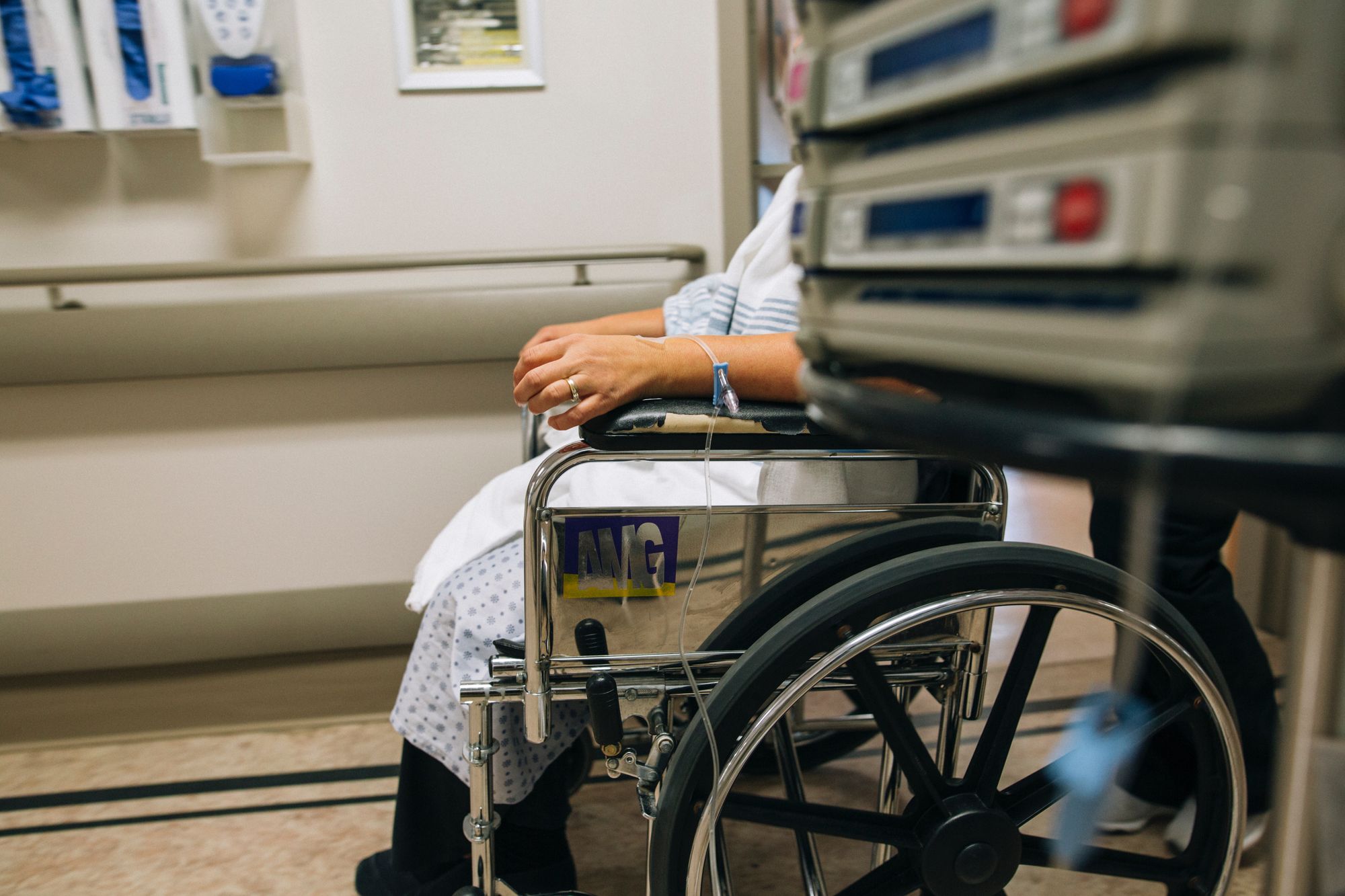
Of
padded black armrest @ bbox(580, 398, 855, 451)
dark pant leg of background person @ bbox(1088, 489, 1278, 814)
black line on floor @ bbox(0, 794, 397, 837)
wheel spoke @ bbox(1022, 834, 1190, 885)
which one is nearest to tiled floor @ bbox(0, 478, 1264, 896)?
black line on floor @ bbox(0, 794, 397, 837)

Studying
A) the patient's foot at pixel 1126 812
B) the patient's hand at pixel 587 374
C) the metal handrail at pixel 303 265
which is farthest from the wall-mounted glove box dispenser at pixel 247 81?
the patient's foot at pixel 1126 812

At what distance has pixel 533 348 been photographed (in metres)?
0.77

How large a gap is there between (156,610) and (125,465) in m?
0.27

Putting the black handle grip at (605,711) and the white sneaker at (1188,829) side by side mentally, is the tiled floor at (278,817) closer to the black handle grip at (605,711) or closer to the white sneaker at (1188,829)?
the white sneaker at (1188,829)

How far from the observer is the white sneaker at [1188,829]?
3.88ft

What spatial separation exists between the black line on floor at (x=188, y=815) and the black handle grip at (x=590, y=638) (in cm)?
81

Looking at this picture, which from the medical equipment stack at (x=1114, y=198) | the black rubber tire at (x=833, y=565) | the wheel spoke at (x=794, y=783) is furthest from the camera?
the wheel spoke at (x=794, y=783)

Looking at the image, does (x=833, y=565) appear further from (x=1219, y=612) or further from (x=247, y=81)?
(x=247, y=81)

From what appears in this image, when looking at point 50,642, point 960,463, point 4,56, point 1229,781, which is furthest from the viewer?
point 50,642

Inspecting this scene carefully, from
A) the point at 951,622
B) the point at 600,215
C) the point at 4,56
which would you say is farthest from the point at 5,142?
the point at 951,622

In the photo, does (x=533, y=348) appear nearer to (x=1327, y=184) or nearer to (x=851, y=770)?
(x=1327, y=184)

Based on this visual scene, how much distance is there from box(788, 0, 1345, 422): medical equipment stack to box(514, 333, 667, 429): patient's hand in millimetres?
395

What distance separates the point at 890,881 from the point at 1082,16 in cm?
71

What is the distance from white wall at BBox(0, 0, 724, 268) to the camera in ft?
4.94
